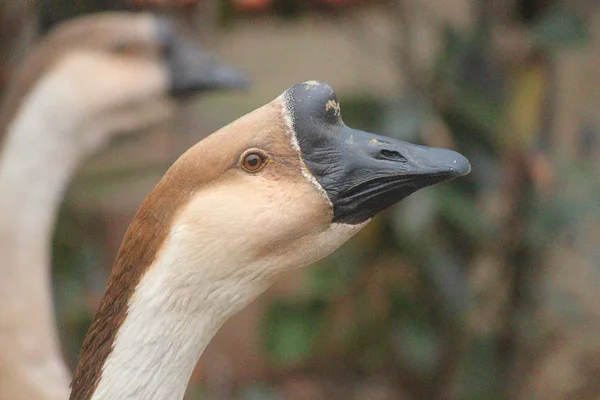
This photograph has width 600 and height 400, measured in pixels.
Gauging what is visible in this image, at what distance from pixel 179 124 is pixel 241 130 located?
6.45ft

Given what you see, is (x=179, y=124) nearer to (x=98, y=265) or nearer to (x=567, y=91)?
(x=98, y=265)

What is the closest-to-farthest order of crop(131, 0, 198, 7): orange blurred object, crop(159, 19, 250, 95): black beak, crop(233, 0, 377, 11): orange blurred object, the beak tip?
the beak tip
crop(159, 19, 250, 95): black beak
crop(131, 0, 198, 7): orange blurred object
crop(233, 0, 377, 11): orange blurred object

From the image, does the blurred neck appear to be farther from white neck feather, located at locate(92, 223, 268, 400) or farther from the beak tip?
the beak tip

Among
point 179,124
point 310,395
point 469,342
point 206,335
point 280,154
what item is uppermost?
point 280,154

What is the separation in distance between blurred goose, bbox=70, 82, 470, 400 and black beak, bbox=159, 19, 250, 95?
1.17 m

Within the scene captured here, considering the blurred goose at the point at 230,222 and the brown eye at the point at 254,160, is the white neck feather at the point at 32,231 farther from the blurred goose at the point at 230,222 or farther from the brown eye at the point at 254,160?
the brown eye at the point at 254,160

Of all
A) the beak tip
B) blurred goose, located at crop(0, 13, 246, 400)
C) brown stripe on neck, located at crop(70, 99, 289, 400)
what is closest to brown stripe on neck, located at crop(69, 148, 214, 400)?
brown stripe on neck, located at crop(70, 99, 289, 400)

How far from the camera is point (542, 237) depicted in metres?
2.55

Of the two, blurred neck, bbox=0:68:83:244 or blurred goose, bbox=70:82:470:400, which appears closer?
blurred goose, bbox=70:82:470:400

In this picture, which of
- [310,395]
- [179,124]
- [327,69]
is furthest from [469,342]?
[327,69]

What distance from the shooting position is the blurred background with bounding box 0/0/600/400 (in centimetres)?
251

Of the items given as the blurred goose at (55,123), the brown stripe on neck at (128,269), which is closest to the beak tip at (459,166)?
the brown stripe on neck at (128,269)

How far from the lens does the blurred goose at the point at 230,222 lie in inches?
38.0

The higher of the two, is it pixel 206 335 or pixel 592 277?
pixel 206 335
